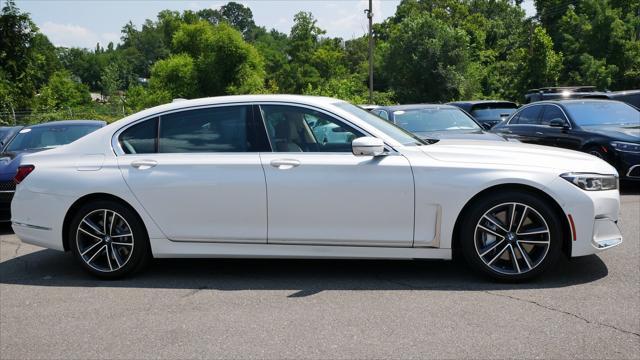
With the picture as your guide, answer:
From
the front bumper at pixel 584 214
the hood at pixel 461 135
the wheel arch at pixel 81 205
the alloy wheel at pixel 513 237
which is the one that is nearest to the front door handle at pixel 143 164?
the wheel arch at pixel 81 205

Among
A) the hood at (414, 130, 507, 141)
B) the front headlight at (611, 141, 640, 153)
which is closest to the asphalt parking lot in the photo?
the hood at (414, 130, 507, 141)

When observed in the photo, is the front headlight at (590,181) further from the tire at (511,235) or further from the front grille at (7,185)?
the front grille at (7,185)

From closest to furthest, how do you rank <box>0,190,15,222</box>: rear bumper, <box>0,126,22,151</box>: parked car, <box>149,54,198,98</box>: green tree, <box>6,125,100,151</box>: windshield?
<box>0,190,15,222</box>: rear bumper < <box>6,125,100,151</box>: windshield < <box>0,126,22,151</box>: parked car < <box>149,54,198,98</box>: green tree

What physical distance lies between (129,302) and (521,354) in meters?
2.91

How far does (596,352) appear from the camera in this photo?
3.76m

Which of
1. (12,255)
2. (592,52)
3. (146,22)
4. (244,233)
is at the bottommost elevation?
(12,255)

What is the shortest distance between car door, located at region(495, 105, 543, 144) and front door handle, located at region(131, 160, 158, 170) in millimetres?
7799

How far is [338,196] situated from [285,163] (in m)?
0.51

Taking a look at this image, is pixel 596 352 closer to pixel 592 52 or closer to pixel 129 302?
pixel 129 302

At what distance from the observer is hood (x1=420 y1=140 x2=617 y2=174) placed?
5.10 m

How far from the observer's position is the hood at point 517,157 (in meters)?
5.10

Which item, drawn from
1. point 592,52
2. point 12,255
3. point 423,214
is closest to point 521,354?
point 423,214

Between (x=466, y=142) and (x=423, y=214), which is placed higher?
(x=466, y=142)

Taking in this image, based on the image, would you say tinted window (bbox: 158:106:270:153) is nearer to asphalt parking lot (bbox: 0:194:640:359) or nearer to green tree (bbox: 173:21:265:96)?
asphalt parking lot (bbox: 0:194:640:359)
